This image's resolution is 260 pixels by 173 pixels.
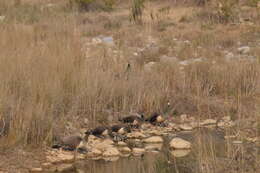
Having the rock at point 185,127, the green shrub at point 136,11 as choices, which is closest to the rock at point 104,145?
the rock at point 185,127

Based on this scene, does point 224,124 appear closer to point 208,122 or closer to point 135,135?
point 208,122

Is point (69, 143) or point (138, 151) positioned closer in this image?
point (69, 143)

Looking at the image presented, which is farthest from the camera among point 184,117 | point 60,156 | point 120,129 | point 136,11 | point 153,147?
point 136,11

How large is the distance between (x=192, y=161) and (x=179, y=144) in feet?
1.35

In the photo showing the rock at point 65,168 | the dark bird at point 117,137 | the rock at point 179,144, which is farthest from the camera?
the dark bird at point 117,137

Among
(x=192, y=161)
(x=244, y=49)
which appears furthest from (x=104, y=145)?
(x=244, y=49)

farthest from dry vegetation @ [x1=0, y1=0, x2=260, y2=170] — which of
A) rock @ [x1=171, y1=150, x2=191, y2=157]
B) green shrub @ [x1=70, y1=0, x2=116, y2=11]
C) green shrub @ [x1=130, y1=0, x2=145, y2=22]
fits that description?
green shrub @ [x1=70, y1=0, x2=116, y2=11]

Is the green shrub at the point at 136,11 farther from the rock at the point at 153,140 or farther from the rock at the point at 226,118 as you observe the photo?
the rock at the point at 153,140

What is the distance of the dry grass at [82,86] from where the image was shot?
13.5ft

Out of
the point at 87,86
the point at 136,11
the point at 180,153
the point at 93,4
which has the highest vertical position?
the point at 93,4

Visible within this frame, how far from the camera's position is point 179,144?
14.3 feet

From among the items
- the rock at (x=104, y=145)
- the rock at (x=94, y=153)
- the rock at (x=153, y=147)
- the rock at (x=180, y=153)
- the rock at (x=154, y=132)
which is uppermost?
the rock at (x=104, y=145)

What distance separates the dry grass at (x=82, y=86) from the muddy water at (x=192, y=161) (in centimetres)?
57

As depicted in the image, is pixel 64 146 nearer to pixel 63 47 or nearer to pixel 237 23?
pixel 63 47
